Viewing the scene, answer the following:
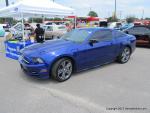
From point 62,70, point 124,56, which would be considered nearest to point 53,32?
point 124,56

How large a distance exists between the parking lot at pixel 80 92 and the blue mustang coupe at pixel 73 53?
0.33 meters

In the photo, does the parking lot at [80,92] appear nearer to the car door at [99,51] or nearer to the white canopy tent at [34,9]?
the car door at [99,51]

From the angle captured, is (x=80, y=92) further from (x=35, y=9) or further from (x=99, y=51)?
(x=35, y=9)

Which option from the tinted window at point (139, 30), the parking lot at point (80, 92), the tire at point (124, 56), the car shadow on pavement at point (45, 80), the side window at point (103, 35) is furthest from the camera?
the tinted window at point (139, 30)

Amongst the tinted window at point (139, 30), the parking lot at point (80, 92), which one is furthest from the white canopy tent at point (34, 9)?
the tinted window at point (139, 30)

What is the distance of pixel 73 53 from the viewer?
201 inches

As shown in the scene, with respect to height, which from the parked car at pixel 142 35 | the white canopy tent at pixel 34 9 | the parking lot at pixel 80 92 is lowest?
the parking lot at pixel 80 92

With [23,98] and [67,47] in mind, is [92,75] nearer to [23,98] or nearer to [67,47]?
[67,47]

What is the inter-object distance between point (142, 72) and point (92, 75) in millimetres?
1679

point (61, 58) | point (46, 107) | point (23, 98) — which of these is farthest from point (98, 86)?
point (23, 98)

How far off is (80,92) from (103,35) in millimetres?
2605

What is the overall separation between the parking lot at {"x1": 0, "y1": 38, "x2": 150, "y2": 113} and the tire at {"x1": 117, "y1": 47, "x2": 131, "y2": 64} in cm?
88

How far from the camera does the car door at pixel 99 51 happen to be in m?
5.39

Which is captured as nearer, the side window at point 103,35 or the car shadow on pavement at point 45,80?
the car shadow on pavement at point 45,80
